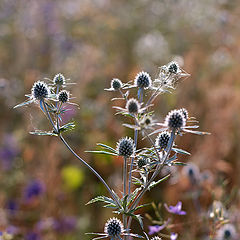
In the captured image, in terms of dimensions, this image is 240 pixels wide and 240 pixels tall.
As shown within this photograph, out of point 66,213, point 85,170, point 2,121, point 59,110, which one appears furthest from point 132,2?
point 59,110

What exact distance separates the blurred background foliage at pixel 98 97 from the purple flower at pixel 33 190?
1 cm

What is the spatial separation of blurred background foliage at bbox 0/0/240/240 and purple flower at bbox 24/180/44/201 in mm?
11

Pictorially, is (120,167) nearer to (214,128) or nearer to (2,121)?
(214,128)

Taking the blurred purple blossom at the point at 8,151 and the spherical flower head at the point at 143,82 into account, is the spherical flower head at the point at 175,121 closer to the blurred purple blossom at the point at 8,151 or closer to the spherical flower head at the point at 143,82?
the spherical flower head at the point at 143,82

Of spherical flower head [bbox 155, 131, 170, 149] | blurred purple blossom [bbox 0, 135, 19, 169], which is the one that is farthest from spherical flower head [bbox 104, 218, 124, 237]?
blurred purple blossom [bbox 0, 135, 19, 169]

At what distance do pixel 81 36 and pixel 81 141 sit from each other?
11.3ft

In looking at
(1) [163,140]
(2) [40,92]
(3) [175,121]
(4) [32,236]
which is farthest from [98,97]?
(3) [175,121]

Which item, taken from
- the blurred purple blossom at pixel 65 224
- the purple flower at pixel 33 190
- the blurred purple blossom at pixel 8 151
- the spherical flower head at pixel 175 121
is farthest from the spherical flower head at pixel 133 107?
the blurred purple blossom at pixel 8 151

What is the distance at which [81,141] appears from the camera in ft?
16.2

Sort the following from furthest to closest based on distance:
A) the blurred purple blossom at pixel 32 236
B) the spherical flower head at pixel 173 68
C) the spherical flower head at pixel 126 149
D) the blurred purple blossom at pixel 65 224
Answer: the blurred purple blossom at pixel 65 224
the blurred purple blossom at pixel 32 236
the spherical flower head at pixel 173 68
the spherical flower head at pixel 126 149

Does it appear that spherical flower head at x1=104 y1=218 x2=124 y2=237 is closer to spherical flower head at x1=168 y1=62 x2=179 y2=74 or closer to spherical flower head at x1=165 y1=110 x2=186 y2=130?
spherical flower head at x1=165 y1=110 x2=186 y2=130

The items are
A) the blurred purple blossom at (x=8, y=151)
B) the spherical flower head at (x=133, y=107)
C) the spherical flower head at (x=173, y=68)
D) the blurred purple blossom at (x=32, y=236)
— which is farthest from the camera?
the blurred purple blossom at (x=8, y=151)

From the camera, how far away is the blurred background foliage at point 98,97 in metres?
3.65

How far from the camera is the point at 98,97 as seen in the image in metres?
5.70
